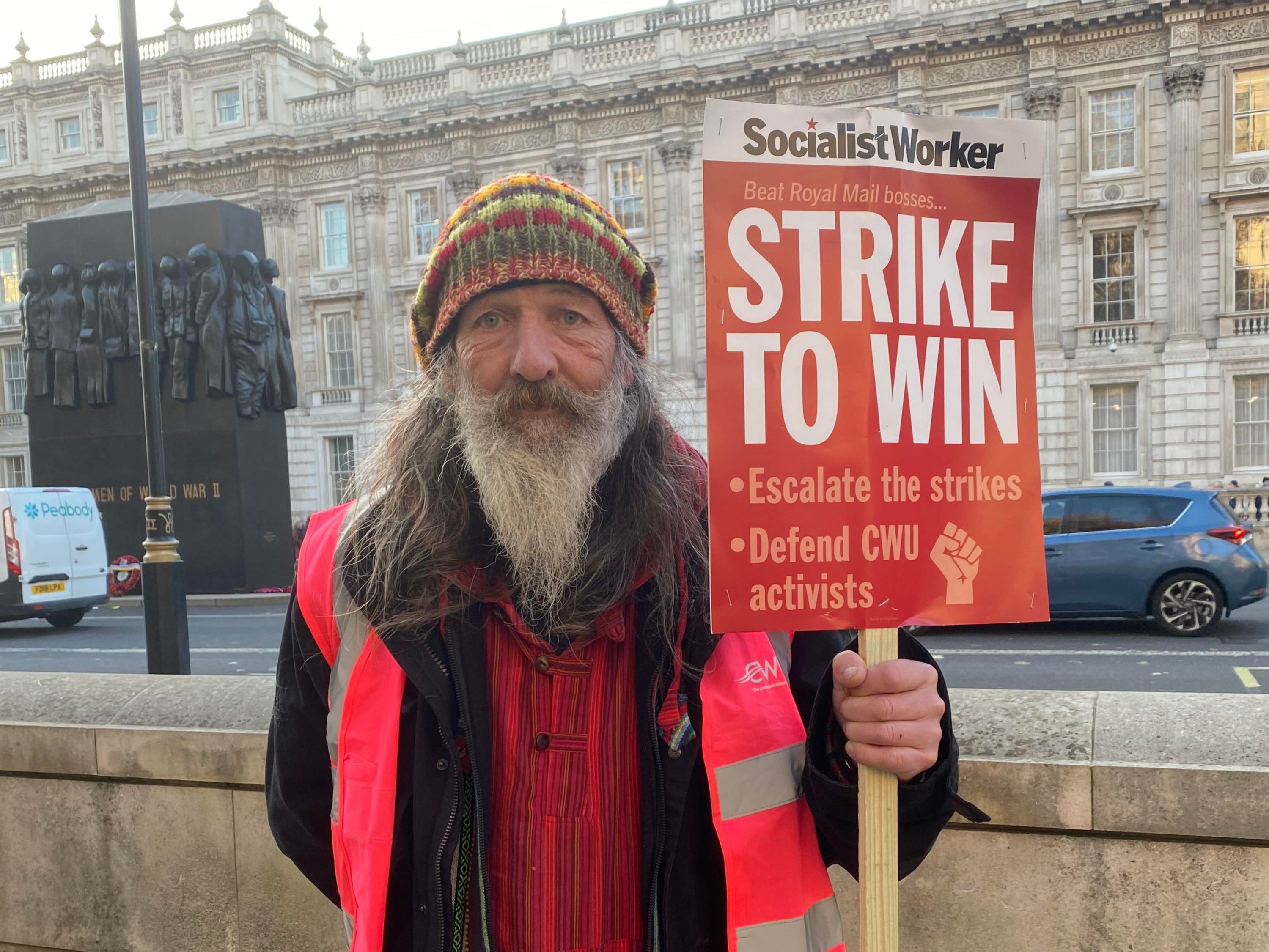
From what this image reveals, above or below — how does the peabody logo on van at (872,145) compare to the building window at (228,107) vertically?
below

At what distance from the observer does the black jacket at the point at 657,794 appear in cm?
141

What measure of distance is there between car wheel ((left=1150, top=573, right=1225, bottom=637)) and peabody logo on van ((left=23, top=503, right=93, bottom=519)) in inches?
525

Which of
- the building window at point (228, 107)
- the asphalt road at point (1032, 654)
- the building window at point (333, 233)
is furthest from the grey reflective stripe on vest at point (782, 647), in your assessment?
the building window at point (228, 107)

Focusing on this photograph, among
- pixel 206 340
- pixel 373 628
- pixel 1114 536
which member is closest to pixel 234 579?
pixel 206 340

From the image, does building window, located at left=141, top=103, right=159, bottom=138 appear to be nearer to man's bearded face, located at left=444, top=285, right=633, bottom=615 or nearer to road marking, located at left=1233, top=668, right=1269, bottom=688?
road marking, located at left=1233, top=668, right=1269, bottom=688

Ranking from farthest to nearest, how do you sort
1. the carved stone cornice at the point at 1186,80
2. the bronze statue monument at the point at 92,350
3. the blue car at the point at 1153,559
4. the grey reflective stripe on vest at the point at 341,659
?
the carved stone cornice at the point at 1186,80 < the bronze statue monument at the point at 92,350 < the blue car at the point at 1153,559 < the grey reflective stripe on vest at the point at 341,659

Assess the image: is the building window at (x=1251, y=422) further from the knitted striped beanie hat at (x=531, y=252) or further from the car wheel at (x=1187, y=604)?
the knitted striped beanie hat at (x=531, y=252)

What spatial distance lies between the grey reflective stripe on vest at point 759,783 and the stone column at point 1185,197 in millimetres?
25128

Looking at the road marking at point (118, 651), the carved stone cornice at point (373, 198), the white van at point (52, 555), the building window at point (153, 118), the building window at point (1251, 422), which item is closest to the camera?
the road marking at point (118, 651)

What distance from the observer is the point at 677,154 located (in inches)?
1092

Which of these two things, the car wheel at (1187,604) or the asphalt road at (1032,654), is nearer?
the asphalt road at (1032,654)

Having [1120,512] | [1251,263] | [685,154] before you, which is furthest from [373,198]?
[1120,512]

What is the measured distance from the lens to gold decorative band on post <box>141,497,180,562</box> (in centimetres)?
631

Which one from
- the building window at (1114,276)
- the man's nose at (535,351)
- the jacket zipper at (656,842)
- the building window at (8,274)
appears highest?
the building window at (8,274)
